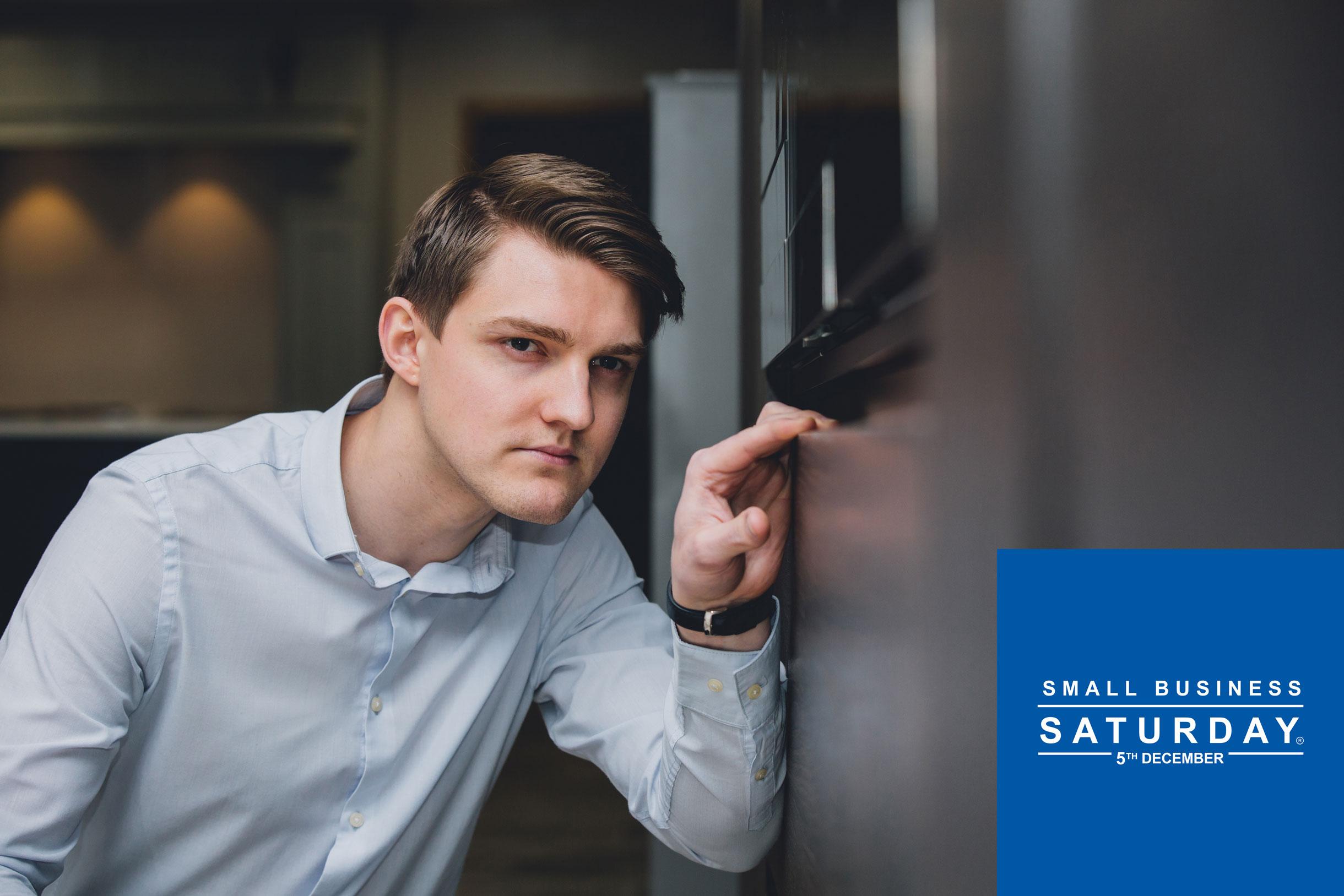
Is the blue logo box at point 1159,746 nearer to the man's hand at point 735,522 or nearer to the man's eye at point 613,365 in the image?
the man's hand at point 735,522

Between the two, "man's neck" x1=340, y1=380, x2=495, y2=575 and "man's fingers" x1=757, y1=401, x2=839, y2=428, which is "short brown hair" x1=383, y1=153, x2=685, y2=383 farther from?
"man's fingers" x1=757, y1=401, x2=839, y2=428

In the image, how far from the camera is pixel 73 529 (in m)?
0.82

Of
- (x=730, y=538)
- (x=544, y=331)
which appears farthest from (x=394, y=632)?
(x=730, y=538)

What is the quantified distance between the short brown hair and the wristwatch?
30 centimetres

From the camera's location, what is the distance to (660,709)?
88 cm

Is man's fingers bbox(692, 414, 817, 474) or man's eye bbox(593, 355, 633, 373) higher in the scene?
man's eye bbox(593, 355, 633, 373)

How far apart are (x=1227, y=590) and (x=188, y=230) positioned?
193 inches

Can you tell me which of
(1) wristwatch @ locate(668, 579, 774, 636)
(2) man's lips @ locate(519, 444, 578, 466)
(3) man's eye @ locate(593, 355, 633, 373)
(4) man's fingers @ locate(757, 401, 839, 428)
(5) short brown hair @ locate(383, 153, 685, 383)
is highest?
(5) short brown hair @ locate(383, 153, 685, 383)

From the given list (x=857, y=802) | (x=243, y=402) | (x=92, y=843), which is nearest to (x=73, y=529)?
(x=92, y=843)

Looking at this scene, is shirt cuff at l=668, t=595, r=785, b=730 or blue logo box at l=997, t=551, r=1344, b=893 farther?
shirt cuff at l=668, t=595, r=785, b=730

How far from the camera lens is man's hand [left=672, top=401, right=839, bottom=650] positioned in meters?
0.60

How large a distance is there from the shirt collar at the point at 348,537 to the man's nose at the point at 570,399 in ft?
0.69

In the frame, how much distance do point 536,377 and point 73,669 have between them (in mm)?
436

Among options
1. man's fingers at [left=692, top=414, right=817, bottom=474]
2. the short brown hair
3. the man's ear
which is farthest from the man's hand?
the man's ear
